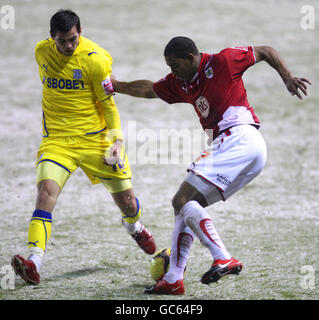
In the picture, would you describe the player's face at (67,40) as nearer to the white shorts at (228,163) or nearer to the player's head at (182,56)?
the player's head at (182,56)

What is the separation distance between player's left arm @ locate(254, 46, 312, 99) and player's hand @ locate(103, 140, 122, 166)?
5.27ft

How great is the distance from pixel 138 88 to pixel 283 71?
A: 1.41 m

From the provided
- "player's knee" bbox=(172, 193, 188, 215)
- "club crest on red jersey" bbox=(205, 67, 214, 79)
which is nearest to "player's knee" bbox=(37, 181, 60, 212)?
"player's knee" bbox=(172, 193, 188, 215)

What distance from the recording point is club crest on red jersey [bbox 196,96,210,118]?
507cm

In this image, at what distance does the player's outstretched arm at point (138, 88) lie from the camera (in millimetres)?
5602

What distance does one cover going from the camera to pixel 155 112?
13.9 metres

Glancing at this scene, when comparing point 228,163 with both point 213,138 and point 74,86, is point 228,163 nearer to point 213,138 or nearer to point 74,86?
point 213,138

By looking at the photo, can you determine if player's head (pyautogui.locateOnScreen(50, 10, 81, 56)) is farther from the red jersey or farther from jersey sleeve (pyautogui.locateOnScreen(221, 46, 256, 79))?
jersey sleeve (pyautogui.locateOnScreen(221, 46, 256, 79))

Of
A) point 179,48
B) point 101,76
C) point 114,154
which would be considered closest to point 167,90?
point 179,48

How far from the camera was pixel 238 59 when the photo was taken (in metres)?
5.11

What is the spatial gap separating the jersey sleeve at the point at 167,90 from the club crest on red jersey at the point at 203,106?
0.31 m

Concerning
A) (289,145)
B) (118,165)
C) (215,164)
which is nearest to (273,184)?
(289,145)

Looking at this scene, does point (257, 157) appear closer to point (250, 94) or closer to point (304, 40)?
point (250, 94)

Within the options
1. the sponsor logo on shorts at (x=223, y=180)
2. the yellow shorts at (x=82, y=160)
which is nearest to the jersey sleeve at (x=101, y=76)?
the yellow shorts at (x=82, y=160)
